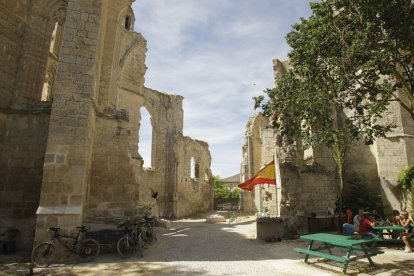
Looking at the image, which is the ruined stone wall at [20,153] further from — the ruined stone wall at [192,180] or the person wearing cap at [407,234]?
the ruined stone wall at [192,180]

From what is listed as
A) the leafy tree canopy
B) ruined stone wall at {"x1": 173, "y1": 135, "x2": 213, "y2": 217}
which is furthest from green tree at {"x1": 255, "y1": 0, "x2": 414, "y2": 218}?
ruined stone wall at {"x1": 173, "y1": 135, "x2": 213, "y2": 217}

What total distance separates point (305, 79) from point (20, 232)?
27.4 ft

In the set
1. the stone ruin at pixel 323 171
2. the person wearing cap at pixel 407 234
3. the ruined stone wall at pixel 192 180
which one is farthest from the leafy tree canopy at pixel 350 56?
the ruined stone wall at pixel 192 180

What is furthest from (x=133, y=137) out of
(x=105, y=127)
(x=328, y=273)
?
(x=328, y=273)

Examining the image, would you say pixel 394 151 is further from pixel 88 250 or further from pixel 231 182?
pixel 231 182

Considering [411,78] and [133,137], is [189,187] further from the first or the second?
[411,78]

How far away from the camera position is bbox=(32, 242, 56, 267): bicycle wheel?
562 cm

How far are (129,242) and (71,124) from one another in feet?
10.0

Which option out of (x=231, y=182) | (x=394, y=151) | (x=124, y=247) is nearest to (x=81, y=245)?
(x=124, y=247)

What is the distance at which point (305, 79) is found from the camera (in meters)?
7.66

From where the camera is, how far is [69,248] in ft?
19.5

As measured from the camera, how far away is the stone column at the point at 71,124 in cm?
613

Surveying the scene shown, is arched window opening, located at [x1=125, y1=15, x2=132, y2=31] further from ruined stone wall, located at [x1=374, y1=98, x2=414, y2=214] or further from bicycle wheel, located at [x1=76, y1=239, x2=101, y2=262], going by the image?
ruined stone wall, located at [x1=374, y1=98, x2=414, y2=214]

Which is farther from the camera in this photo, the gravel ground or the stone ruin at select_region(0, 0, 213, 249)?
the stone ruin at select_region(0, 0, 213, 249)
